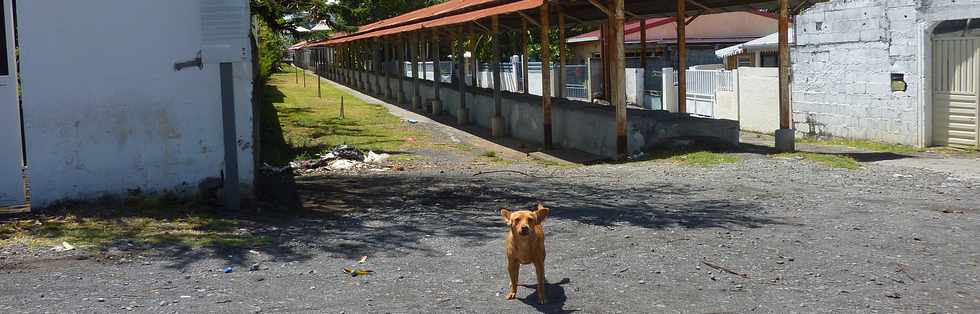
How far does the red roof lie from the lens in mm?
39844

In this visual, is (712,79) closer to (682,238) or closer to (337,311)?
(682,238)

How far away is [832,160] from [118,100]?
8.99m

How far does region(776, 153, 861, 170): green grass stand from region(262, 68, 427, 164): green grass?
7344 mm

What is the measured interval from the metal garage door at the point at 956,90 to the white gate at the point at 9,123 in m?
13.0

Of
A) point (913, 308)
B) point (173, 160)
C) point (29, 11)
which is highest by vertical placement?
point (29, 11)

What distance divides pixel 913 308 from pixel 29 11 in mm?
8060

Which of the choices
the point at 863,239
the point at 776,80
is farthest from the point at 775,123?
the point at 863,239

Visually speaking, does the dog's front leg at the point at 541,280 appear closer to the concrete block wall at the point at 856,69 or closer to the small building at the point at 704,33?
the concrete block wall at the point at 856,69

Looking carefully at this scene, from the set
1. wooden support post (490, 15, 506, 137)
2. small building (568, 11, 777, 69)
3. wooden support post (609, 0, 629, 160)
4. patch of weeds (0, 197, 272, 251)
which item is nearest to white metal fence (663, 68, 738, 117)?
wooden support post (490, 15, 506, 137)

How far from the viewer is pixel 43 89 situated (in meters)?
9.96

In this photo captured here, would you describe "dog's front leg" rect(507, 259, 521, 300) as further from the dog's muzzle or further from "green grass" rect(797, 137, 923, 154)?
"green grass" rect(797, 137, 923, 154)

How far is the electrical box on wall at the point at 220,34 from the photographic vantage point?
396 inches

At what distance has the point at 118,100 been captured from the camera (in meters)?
10.2

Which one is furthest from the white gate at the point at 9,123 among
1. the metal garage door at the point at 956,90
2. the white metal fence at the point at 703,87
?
the white metal fence at the point at 703,87
